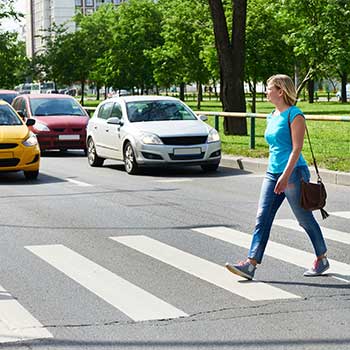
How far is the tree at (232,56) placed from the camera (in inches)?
976

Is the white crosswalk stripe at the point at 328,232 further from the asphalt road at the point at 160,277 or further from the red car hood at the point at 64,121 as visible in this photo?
the red car hood at the point at 64,121

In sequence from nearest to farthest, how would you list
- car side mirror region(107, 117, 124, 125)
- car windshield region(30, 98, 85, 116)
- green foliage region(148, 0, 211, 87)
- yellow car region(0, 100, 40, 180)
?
yellow car region(0, 100, 40, 180) < car side mirror region(107, 117, 124, 125) < car windshield region(30, 98, 85, 116) < green foliage region(148, 0, 211, 87)

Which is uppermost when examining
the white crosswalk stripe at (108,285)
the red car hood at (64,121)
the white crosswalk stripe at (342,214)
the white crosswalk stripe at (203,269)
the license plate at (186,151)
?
the red car hood at (64,121)

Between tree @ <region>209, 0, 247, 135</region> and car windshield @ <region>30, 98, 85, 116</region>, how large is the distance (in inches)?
157

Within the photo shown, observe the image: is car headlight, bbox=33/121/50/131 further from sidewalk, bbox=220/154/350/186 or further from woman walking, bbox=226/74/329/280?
woman walking, bbox=226/74/329/280

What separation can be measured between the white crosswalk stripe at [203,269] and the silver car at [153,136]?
773cm

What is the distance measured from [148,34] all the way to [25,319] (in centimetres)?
6780

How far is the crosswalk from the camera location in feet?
21.3

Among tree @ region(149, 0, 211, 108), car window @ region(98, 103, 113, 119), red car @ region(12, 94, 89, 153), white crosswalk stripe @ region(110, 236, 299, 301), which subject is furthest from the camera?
tree @ region(149, 0, 211, 108)

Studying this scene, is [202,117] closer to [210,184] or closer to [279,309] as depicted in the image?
[210,184]

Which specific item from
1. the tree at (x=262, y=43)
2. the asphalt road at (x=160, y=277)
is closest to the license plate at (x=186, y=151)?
the asphalt road at (x=160, y=277)

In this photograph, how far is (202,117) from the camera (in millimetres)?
19141

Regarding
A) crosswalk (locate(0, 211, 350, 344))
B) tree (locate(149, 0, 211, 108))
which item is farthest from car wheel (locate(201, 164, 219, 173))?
tree (locate(149, 0, 211, 108))

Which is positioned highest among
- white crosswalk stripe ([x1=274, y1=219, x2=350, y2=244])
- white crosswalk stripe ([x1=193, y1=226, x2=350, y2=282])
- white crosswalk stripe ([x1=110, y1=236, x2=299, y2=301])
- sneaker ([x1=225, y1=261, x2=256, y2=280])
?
sneaker ([x1=225, y1=261, x2=256, y2=280])
